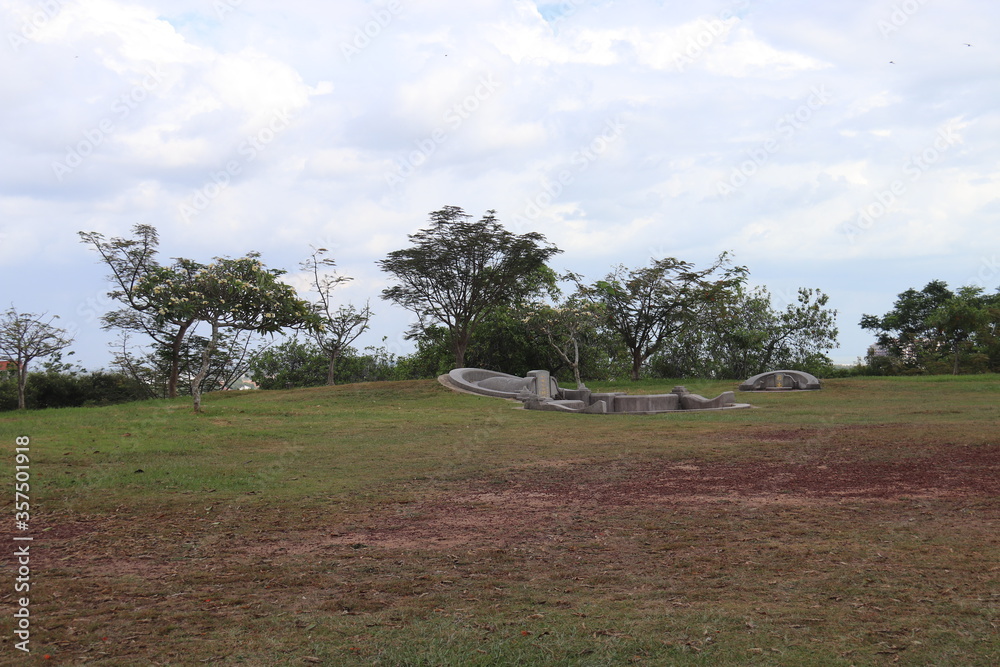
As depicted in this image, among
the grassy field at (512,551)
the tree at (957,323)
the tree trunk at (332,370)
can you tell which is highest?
the tree at (957,323)

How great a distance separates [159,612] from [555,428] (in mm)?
11238

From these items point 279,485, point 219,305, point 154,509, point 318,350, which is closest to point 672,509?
point 279,485

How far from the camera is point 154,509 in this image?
725cm

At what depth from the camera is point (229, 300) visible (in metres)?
17.8

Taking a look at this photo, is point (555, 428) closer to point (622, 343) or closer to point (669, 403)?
point (669, 403)

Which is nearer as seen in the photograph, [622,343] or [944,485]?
[944,485]

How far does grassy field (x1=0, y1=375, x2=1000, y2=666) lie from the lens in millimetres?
Result: 3881

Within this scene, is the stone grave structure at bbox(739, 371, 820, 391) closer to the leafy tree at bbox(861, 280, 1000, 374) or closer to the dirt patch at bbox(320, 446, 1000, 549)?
the leafy tree at bbox(861, 280, 1000, 374)

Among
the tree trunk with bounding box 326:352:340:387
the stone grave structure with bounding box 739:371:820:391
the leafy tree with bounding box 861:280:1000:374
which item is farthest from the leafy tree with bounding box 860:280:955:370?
the tree trunk with bounding box 326:352:340:387

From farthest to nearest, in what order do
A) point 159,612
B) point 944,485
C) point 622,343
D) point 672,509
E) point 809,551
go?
point 622,343 < point 944,485 < point 672,509 < point 809,551 < point 159,612

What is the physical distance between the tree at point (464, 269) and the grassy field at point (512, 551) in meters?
20.3

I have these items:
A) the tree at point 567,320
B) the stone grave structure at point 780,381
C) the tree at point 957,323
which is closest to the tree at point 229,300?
the tree at point 567,320

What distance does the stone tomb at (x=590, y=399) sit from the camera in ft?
66.8

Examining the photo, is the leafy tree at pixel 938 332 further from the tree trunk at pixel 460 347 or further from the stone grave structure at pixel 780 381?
the tree trunk at pixel 460 347
